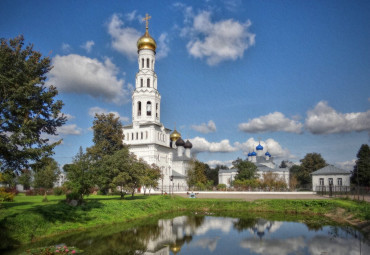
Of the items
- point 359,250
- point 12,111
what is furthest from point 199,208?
point 12,111

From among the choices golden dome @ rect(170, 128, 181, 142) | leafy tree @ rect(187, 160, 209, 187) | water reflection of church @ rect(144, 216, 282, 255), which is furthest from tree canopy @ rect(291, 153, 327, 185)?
water reflection of church @ rect(144, 216, 282, 255)

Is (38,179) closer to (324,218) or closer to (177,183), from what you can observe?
(177,183)

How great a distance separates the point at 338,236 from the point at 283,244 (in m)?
3.58

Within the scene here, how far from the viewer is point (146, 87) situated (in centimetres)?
4878

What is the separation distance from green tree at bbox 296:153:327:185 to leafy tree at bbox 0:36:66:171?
6070 cm

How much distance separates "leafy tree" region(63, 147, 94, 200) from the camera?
2098 cm

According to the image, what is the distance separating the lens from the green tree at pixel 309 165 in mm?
65500

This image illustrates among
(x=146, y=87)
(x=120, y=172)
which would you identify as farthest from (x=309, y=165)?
(x=120, y=172)

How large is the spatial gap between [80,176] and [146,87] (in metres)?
29.3

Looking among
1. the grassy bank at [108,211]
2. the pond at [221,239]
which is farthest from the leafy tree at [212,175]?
the pond at [221,239]

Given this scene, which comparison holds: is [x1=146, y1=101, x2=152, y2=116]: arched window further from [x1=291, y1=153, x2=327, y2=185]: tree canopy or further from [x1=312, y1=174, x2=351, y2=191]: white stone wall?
[x1=291, y1=153, x2=327, y2=185]: tree canopy

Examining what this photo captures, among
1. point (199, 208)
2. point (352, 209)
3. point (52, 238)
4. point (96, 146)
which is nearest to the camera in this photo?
point (52, 238)

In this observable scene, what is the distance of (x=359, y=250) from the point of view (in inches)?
507

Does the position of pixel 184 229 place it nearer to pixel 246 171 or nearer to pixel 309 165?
pixel 246 171
